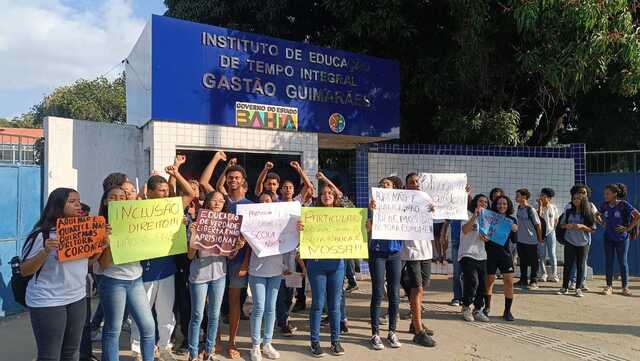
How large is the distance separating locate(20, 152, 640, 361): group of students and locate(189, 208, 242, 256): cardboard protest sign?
112mm

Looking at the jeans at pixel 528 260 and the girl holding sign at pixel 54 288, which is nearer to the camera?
the girl holding sign at pixel 54 288

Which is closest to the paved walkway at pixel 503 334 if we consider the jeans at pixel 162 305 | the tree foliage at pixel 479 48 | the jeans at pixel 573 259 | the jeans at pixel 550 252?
the jeans at pixel 162 305

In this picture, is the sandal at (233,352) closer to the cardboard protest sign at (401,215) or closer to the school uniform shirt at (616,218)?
the cardboard protest sign at (401,215)

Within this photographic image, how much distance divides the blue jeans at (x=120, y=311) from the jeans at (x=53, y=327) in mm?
360

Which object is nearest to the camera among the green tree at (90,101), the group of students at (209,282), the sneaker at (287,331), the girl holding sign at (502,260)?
the group of students at (209,282)

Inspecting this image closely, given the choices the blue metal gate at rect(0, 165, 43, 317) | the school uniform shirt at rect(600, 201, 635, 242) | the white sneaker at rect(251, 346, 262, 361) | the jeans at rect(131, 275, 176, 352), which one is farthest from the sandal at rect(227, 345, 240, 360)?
the school uniform shirt at rect(600, 201, 635, 242)

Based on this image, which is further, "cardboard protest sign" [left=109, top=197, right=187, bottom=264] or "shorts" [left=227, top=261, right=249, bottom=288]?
"shorts" [left=227, top=261, right=249, bottom=288]

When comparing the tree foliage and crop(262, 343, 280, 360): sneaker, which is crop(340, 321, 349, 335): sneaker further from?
the tree foliage

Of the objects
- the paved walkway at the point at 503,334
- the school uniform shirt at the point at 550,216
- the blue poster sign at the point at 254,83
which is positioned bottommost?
the paved walkway at the point at 503,334

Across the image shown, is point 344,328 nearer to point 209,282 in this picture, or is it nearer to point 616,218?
point 209,282

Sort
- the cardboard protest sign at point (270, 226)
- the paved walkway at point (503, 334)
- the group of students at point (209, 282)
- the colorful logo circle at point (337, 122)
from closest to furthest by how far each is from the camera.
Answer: the group of students at point (209, 282)
the cardboard protest sign at point (270, 226)
the paved walkway at point (503, 334)
the colorful logo circle at point (337, 122)

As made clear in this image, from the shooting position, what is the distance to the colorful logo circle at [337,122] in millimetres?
8453

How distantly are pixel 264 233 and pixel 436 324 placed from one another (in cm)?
269

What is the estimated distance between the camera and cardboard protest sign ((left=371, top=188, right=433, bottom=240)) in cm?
508
